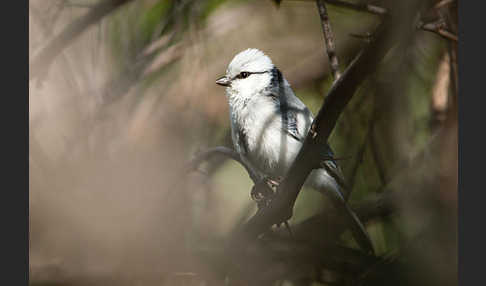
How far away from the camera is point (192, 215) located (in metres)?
1.70

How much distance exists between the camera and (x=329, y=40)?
1643mm

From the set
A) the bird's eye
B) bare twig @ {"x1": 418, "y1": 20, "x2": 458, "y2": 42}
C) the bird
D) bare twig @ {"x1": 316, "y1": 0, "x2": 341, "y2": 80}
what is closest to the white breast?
the bird

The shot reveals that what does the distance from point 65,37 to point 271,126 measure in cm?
78

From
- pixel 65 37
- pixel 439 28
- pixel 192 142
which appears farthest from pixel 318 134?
pixel 65 37

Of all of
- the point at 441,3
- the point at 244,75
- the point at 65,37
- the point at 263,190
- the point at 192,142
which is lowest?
the point at 263,190

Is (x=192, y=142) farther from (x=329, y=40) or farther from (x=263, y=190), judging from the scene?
(x=329, y=40)

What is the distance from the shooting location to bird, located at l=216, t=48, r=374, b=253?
1.78m

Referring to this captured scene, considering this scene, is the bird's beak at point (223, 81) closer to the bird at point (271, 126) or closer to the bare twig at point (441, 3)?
the bird at point (271, 126)

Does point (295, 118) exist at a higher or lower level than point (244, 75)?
Result: lower

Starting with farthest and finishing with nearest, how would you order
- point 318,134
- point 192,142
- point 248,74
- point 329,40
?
1. point 248,74
2. point 192,142
3. point 329,40
4. point 318,134

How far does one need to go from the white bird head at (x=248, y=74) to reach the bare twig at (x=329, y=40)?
9.6 inches

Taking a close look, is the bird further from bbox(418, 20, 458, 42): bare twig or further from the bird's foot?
bbox(418, 20, 458, 42): bare twig

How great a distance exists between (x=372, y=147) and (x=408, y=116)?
0.17 metres

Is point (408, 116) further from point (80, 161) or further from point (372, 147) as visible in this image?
point (80, 161)
